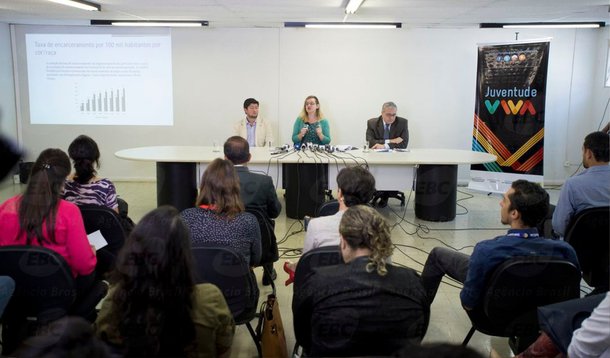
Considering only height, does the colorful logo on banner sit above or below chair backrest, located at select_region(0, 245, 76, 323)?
above

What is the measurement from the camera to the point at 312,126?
595 centimetres

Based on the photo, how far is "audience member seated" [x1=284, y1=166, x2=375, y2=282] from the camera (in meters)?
→ 2.37

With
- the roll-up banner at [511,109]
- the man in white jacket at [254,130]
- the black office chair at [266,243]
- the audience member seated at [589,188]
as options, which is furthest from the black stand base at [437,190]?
the black office chair at [266,243]

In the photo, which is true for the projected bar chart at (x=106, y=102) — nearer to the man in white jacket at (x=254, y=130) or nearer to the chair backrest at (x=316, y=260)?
the man in white jacket at (x=254, y=130)

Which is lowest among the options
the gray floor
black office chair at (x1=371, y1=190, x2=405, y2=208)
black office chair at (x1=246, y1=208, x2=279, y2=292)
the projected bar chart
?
the gray floor

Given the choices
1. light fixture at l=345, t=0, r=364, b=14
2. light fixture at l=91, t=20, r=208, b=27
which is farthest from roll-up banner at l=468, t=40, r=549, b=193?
light fixture at l=91, t=20, r=208, b=27

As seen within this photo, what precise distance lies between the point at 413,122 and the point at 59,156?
541 centimetres

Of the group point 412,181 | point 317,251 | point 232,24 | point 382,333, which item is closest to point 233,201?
point 317,251

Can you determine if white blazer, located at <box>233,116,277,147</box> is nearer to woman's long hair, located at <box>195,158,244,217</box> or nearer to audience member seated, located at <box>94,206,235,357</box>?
woman's long hair, located at <box>195,158,244,217</box>

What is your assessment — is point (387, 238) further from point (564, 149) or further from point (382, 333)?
point (564, 149)

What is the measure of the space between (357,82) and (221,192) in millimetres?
5005

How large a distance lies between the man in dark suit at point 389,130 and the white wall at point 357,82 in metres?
1.03

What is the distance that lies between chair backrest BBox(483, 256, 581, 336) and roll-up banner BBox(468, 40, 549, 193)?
4615 mm

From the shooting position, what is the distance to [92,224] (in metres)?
2.57
